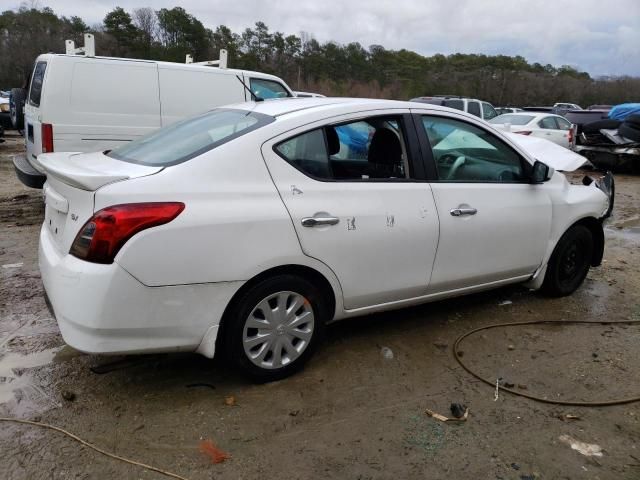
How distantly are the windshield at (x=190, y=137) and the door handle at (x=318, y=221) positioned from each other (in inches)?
24.0

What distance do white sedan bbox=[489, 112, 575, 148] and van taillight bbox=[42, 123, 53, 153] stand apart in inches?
469

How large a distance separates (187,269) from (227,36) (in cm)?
7080

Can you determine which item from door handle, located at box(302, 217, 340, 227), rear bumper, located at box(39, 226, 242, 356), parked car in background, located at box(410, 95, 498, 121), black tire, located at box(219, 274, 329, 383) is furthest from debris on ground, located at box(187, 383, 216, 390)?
parked car in background, located at box(410, 95, 498, 121)

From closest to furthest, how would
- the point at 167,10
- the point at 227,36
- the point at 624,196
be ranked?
the point at 624,196 < the point at 167,10 < the point at 227,36

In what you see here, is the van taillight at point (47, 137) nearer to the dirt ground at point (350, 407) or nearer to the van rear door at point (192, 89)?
the van rear door at point (192, 89)

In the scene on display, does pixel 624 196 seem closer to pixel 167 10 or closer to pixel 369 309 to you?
pixel 369 309

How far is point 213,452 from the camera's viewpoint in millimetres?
2604

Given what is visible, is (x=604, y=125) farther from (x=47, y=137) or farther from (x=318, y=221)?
(x=318, y=221)

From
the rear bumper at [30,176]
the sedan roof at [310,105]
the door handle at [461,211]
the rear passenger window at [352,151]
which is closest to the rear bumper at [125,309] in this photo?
the rear passenger window at [352,151]

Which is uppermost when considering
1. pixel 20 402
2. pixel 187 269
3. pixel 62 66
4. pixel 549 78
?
pixel 549 78

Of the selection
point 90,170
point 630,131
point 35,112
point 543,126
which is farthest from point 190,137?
point 543,126

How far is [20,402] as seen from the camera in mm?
2961

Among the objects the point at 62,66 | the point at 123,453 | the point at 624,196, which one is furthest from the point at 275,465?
the point at 624,196

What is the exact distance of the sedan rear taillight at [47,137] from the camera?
6617mm
